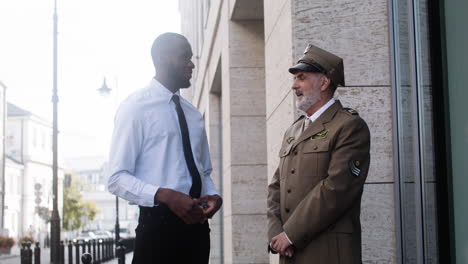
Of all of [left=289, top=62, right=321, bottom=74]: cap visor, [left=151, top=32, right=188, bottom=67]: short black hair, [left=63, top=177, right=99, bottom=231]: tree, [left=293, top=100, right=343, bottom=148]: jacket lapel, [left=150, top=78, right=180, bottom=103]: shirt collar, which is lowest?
[left=63, top=177, right=99, bottom=231]: tree

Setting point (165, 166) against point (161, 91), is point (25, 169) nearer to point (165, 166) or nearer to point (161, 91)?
point (161, 91)

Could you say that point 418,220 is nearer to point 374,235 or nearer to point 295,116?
point 374,235

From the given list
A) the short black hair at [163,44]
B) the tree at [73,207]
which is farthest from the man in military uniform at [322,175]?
the tree at [73,207]

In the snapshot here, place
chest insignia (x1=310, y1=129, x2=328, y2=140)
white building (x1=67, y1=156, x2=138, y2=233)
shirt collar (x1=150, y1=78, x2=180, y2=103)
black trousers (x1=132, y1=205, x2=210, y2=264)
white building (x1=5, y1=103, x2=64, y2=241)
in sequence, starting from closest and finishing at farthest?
black trousers (x1=132, y1=205, x2=210, y2=264) < chest insignia (x1=310, y1=129, x2=328, y2=140) < shirt collar (x1=150, y1=78, x2=180, y2=103) < white building (x1=5, y1=103, x2=64, y2=241) < white building (x1=67, y1=156, x2=138, y2=233)

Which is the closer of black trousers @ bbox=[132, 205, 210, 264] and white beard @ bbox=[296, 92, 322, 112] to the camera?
black trousers @ bbox=[132, 205, 210, 264]

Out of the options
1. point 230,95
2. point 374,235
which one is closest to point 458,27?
point 374,235

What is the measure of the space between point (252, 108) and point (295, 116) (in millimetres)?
5458

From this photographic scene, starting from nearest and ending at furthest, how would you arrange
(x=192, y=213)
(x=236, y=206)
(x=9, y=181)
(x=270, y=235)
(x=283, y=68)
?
(x=192, y=213) < (x=270, y=235) < (x=283, y=68) < (x=236, y=206) < (x=9, y=181)

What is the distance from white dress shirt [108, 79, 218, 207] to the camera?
3658 mm

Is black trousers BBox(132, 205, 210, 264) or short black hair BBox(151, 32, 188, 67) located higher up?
short black hair BBox(151, 32, 188, 67)

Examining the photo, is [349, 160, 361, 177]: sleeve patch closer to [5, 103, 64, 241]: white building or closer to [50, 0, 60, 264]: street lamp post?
[50, 0, 60, 264]: street lamp post

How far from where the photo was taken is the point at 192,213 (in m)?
3.54

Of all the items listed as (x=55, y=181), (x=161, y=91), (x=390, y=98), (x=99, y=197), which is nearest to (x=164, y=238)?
(x=161, y=91)

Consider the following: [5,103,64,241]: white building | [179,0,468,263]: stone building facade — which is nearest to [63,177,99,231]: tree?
[5,103,64,241]: white building
